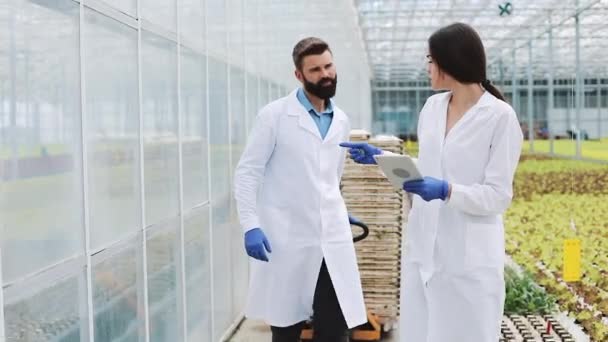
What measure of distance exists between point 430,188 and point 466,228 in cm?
20

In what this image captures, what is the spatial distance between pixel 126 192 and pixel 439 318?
4.25ft

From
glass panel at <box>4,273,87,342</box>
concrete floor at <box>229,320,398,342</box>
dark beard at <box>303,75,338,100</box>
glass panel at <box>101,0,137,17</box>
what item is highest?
glass panel at <box>101,0,137,17</box>

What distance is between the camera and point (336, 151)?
358cm

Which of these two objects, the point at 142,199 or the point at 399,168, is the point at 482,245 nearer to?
the point at 399,168

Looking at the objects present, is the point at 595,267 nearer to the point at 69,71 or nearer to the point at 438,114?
the point at 438,114

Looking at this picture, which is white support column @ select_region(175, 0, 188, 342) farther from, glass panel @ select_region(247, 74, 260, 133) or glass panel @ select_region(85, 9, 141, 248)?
glass panel @ select_region(247, 74, 260, 133)

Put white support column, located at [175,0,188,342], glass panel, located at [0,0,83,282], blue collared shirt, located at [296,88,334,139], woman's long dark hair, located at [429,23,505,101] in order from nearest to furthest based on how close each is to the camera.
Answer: glass panel, located at [0,0,83,282] < woman's long dark hair, located at [429,23,505,101] < blue collared shirt, located at [296,88,334,139] < white support column, located at [175,0,188,342]

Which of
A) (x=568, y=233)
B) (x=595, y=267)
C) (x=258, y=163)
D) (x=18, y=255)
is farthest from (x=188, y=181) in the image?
(x=568, y=233)

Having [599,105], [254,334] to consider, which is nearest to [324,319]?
[254,334]

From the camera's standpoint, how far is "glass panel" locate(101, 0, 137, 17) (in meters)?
2.99

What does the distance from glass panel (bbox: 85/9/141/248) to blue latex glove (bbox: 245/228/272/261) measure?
461 millimetres

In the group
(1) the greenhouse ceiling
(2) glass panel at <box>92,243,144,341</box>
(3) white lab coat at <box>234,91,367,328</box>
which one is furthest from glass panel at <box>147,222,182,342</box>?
(1) the greenhouse ceiling

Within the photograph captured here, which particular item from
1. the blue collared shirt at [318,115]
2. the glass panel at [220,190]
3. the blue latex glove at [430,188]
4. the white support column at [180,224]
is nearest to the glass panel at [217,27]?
the glass panel at [220,190]

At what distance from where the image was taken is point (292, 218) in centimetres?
342
